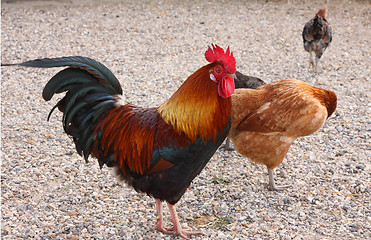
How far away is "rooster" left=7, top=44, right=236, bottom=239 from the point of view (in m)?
3.70

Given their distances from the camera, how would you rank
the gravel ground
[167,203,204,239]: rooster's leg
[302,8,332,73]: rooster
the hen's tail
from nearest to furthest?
1. the hen's tail
2. [167,203,204,239]: rooster's leg
3. the gravel ground
4. [302,8,332,73]: rooster

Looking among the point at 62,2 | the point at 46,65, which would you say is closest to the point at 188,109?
the point at 46,65

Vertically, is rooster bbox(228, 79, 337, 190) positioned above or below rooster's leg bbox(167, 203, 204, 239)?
above

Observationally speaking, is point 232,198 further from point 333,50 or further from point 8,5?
point 8,5

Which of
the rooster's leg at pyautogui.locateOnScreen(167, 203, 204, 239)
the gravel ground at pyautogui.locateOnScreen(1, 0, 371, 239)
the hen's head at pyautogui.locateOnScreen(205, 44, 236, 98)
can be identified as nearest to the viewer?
the hen's head at pyautogui.locateOnScreen(205, 44, 236, 98)

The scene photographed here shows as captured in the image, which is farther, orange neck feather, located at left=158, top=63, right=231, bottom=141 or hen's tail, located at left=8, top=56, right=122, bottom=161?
hen's tail, located at left=8, top=56, right=122, bottom=161

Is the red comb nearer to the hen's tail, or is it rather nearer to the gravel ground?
the hen's tail

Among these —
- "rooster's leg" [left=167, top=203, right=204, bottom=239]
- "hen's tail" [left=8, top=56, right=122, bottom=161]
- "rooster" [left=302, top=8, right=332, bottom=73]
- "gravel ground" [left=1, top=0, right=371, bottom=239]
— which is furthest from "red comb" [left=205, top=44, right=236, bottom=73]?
"rooster" [left=302, top=8, right=332, bottom=73]

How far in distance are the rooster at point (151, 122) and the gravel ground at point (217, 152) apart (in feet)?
2.53

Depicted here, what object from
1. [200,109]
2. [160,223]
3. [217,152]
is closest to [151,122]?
[200,109]

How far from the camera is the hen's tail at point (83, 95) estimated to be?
12.5 ft

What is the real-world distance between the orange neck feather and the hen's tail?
0.75 metres

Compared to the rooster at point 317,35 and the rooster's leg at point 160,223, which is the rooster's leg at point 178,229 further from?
the rooster at point 317,35

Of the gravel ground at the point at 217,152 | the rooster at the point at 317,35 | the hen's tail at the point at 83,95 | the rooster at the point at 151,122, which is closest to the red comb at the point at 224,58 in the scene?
the rooster at the point at 151,122
